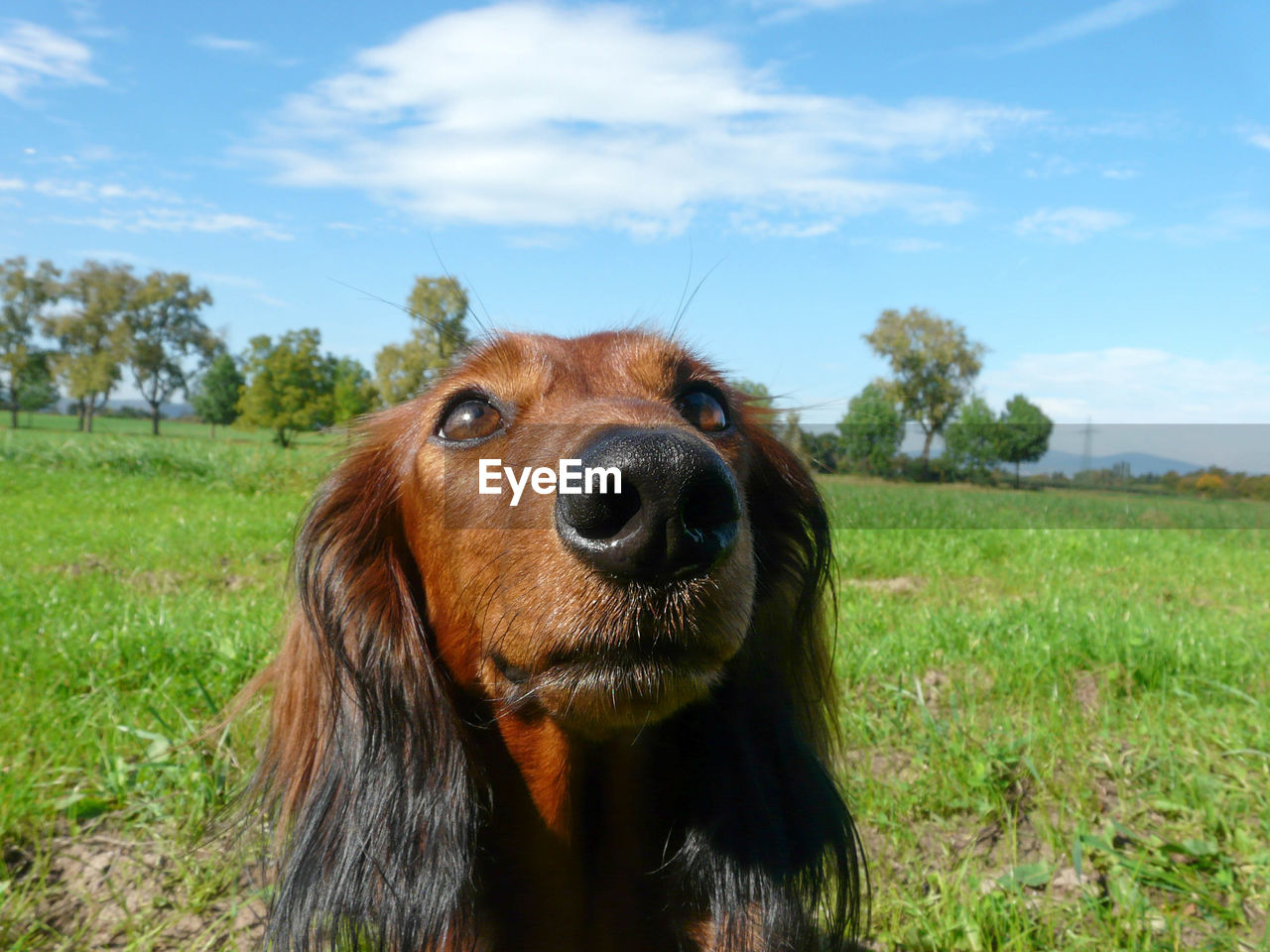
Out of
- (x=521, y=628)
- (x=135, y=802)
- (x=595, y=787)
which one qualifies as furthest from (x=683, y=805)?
(x=135, y=802)

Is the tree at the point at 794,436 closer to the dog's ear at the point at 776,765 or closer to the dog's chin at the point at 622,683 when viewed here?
the dog's ear at the point at 776,765

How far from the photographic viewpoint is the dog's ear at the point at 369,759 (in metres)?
1.99

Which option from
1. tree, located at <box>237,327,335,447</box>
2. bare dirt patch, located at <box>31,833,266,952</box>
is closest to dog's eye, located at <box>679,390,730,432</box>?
bare dirt patch, located at <box>31,833,266,952</box>

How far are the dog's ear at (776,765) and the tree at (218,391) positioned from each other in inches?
3190

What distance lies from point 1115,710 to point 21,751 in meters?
4.31

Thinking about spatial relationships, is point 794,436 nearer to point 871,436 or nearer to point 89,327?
point 871,436

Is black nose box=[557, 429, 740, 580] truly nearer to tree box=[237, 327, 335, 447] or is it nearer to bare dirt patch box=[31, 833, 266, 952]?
bare dirt patch box=[31, 833, 266, 952]

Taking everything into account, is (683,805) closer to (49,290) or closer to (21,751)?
(21,751)

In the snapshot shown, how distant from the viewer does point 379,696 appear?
209cm

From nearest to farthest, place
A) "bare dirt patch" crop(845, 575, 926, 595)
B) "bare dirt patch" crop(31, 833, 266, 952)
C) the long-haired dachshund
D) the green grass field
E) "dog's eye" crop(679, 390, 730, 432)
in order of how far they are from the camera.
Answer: the long-haired dachshund < "dog's eye" crop(679, 390, 730, 432) < "bare dirt patch" crop(31, 833, 266, 952) < the green grass field < "bare dirt patch" crop(845, 575, 926, 595)

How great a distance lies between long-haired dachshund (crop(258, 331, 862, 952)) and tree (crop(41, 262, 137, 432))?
78.2 m

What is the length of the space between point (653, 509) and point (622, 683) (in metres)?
0.38

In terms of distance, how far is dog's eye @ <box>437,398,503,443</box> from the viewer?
2100mm

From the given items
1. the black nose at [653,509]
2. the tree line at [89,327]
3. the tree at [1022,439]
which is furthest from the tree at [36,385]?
the black nose at [653,509]
